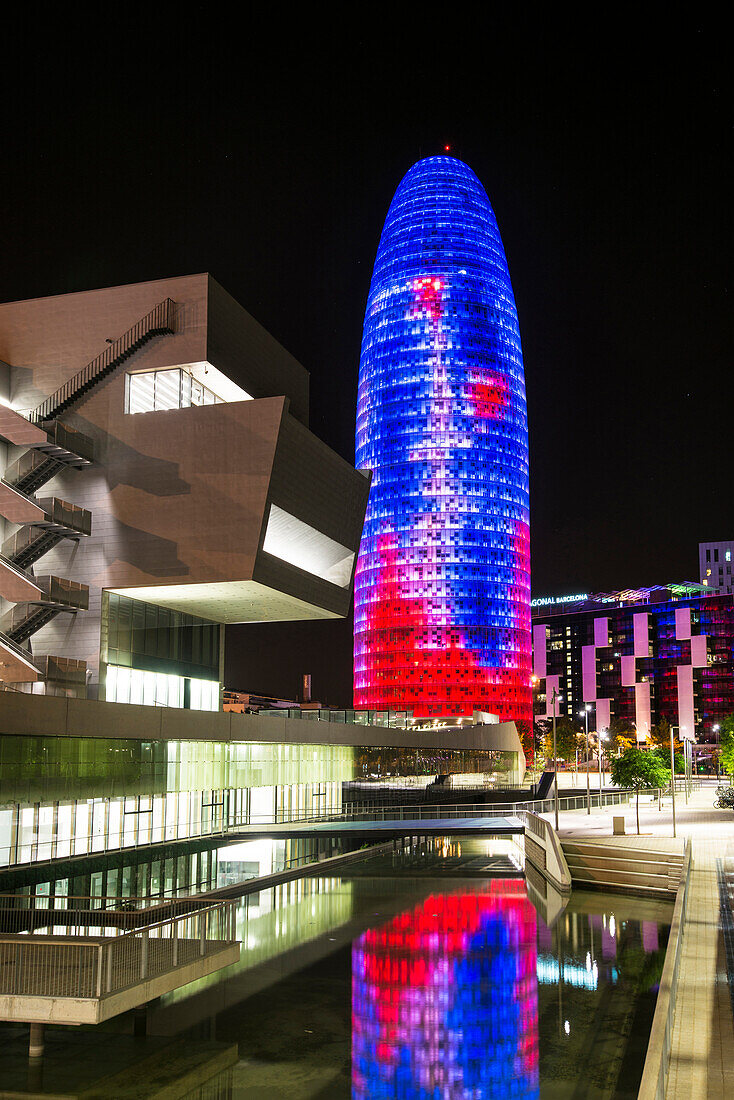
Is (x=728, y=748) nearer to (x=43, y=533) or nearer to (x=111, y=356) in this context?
(x=111, y=356)

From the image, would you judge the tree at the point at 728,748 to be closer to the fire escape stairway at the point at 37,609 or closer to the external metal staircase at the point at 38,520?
the fire escape stairway at the point at 37,609

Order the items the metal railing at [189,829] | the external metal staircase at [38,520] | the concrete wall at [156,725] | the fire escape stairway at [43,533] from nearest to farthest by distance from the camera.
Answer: the concrete wall at [156,725]
the metal railing at [189,829]
the external metal staircase at [38,520]
the fire escape stairway at [43,533]

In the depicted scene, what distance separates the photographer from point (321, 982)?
25.6m

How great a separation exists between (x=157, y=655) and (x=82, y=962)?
3629cm

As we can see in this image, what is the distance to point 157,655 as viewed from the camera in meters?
54.0

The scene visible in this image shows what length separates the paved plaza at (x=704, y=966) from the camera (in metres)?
16.0

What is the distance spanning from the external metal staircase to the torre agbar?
104033mm

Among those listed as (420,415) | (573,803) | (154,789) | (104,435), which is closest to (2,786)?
(154,789)

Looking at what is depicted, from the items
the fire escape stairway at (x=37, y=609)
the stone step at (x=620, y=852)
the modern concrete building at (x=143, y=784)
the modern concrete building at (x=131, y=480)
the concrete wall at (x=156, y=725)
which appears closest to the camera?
the concrete wall at (x=156, y=725)

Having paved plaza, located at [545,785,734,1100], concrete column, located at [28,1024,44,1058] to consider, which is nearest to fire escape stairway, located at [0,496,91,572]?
paved plaza, located at [545,785,734,1100]

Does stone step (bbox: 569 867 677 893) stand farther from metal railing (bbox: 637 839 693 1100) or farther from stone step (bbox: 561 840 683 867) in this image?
metal railing (bbox: 637 839 693 1100)

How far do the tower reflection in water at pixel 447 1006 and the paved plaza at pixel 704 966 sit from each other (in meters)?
2.92

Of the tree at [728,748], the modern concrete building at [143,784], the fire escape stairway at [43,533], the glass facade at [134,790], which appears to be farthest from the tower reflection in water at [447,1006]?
the tree at [728,748]

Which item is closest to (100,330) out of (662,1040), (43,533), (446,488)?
(43,533)
